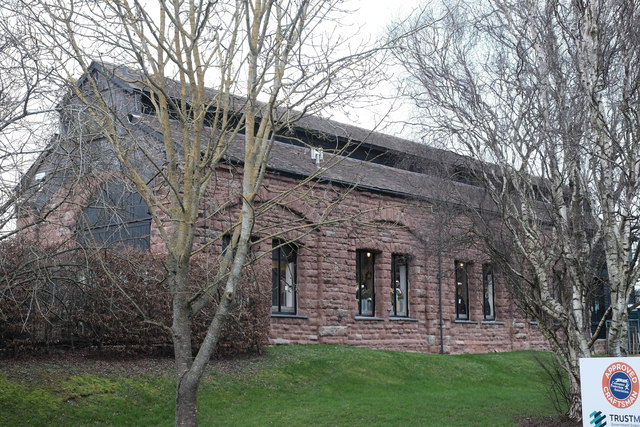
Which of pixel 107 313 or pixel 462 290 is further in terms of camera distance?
pixel 462 290

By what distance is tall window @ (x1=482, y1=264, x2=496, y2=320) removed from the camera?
1056 inches

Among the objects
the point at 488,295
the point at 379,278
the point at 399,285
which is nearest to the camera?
the point at 379,278

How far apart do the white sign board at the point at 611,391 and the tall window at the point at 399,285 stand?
1503cm

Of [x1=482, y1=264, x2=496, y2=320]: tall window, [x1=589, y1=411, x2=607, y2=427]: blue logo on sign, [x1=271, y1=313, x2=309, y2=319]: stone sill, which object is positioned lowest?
[x1=589, y1=411, x2=607, y2=427]: blue logo on sign

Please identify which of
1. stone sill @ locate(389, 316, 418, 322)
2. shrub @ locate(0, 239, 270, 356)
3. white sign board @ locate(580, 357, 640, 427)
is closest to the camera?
white sign board @ locate(580, 357, 640, 427)

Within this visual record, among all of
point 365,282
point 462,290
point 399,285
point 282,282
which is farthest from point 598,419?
point 462,290

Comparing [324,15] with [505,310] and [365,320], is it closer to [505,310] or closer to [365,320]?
[365,320]

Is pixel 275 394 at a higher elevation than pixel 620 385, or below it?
below

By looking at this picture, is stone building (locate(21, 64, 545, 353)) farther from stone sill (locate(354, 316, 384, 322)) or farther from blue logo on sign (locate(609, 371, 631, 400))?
blue logo on sign (locate(609, 371, 631, 400))

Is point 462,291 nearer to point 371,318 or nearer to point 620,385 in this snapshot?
point 371,318

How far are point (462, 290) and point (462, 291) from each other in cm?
3

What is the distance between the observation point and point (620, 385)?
841 cm

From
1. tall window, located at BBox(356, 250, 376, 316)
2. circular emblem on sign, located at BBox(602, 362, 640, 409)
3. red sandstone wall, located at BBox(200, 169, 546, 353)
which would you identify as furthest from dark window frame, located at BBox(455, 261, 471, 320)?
circular emblem on sign, located at BBox(602, 362, 640, 409)

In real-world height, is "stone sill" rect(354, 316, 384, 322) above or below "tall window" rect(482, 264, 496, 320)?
below
